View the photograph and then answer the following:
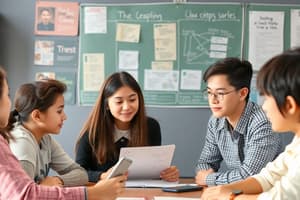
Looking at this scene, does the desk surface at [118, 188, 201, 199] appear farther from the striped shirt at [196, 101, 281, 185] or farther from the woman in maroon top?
the woman in maroon top

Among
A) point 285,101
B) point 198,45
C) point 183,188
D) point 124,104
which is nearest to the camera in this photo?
point 285,101

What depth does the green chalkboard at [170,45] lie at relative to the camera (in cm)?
342

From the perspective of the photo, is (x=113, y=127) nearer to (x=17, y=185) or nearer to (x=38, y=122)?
(x=38, y=122)

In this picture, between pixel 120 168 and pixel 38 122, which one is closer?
Answer: pixel 120 168

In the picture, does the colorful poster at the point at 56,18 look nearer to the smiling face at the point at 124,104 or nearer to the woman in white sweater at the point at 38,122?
the smiling face at the point at 124,104

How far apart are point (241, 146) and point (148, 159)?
438 mm

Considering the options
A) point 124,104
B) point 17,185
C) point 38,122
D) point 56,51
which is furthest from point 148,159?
point 56,51

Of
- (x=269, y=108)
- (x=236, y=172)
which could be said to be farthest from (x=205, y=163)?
(x=269, y=108)

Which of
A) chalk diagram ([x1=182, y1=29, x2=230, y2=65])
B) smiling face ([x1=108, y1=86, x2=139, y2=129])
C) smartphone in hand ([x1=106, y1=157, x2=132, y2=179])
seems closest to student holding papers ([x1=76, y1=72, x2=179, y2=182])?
smiling face ([x1=108, y1=86, x2=139, y2=129])

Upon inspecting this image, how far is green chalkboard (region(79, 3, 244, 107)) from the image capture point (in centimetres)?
342

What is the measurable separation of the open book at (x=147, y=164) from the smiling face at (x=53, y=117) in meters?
0.31

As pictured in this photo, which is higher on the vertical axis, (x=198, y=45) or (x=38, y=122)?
(x=198, y=45)

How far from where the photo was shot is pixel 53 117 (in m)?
2.01

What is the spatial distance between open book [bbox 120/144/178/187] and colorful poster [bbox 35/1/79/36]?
66.5 inches
